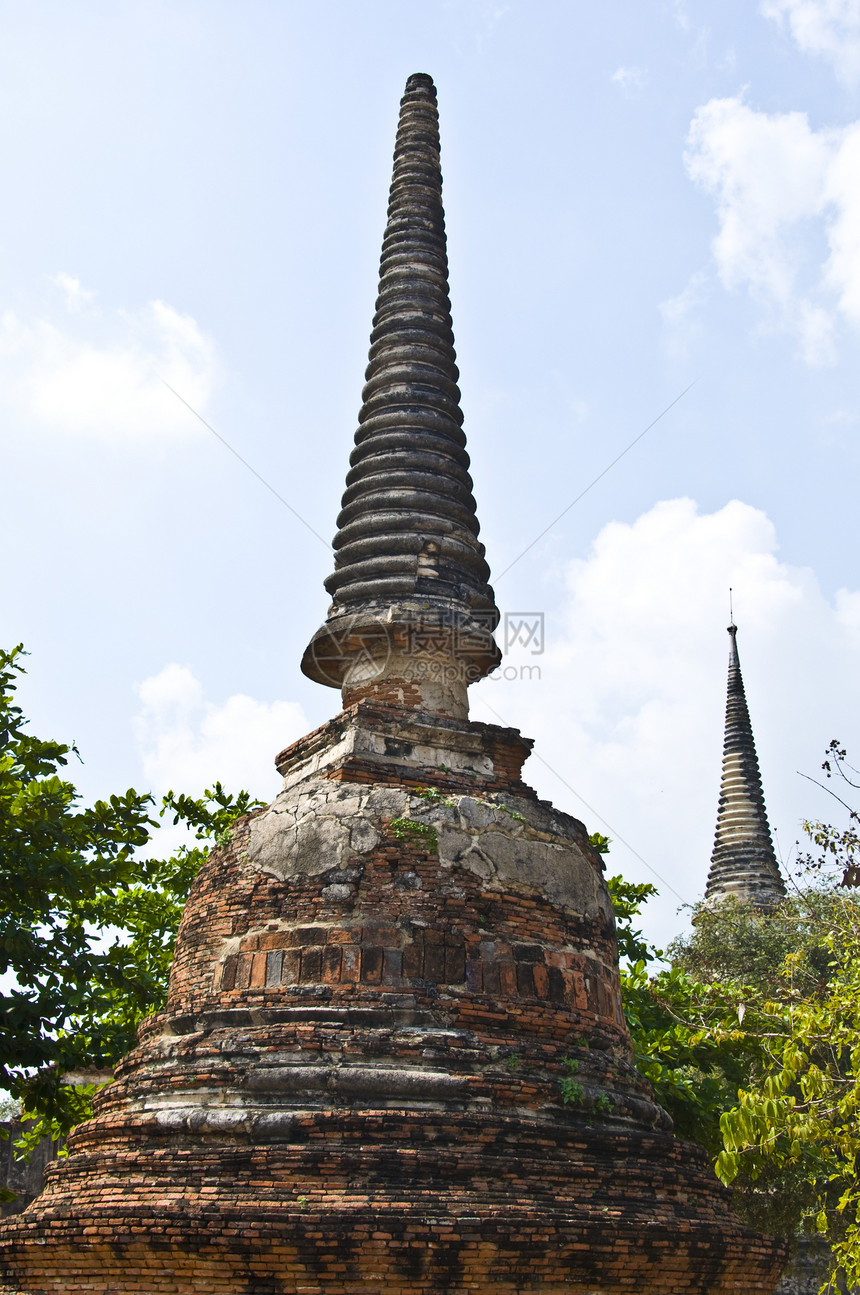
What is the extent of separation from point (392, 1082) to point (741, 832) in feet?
74.7

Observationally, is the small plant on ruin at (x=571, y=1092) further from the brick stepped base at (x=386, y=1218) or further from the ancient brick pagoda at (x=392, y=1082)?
the brick stepped base at (x=386, y=1218)

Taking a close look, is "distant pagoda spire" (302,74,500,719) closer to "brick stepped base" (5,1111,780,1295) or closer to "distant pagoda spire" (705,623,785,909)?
"brick stepped base" (5,1111,780,1295)

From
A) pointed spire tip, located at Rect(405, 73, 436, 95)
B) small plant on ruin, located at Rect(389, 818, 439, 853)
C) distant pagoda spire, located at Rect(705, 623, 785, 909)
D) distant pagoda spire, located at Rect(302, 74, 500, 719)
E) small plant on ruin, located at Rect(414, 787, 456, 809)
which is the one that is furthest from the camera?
distant pagoda spire, located at Rect(705, 623, 785, 909)

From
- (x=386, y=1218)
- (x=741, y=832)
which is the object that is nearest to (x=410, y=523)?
(x=386, y=1218)

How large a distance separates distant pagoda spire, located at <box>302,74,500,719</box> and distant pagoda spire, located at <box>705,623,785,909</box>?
701 inches

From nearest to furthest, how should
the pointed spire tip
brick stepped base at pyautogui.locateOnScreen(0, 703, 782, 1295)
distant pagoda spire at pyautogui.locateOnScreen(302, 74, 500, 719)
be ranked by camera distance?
brick stepped base at pyautogui.locateOnScreen(0, 703, 782, 1295), distant pagoda spire at pyautogui.locateOnScreen(302, 74, 500, 719), the pointed spire tip

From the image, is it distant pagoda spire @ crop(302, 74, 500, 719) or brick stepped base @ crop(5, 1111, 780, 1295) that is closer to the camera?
brick stepped base @ crop(5, 1111, 780, 1295)

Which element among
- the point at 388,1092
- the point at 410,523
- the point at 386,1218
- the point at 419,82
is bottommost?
the point at 386,1218

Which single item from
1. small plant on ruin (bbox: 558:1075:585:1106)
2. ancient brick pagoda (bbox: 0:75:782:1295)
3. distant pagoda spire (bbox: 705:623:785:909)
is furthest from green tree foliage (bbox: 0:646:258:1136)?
distant pagoda spire (bbox: 705:623:785:909)

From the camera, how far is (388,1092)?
21.9 feet

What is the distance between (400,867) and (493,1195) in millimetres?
2241

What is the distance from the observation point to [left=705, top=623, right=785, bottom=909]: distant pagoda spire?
89.1 feet

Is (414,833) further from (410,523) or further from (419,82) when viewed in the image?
(419,82)

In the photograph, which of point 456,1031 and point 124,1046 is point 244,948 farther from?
point 124,1046
